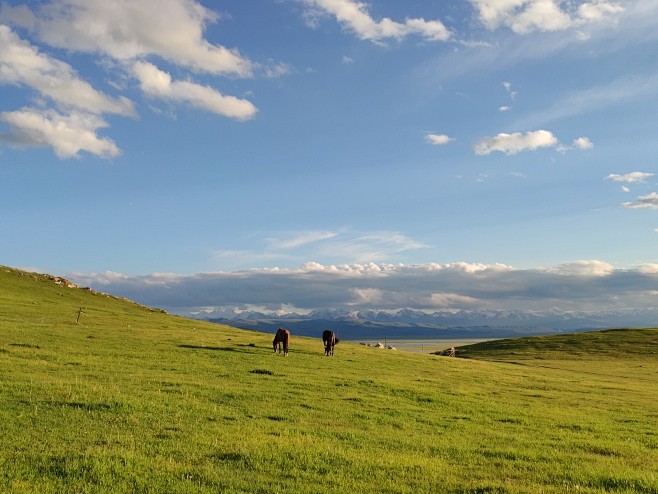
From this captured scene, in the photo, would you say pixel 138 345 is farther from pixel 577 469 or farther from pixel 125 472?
pixel 577 469

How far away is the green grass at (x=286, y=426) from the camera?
1236cm

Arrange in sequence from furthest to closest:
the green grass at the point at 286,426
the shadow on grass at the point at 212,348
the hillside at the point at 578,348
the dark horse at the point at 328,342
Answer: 1. the hillside at the point at 578,348
2. the dark horse at the point at 328,342
3. the shadow on grass at the point at 212,348
4. the green grass at the point at 286,426

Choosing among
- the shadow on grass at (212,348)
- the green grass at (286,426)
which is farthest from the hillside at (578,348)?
the shadow on grass at (212,348)

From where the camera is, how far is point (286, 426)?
18.5m

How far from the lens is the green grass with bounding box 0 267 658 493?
12.4 meters

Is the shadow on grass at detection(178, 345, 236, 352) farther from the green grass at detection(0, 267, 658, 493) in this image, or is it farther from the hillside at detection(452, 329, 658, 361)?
the hillside at detection(452, 329, 658, 361)

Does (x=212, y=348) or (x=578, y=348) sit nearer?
(x=212, y=348)

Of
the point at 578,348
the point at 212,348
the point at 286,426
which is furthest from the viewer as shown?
the point at 578,348

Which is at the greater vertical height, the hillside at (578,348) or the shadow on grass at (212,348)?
the shadow on grass at (212,348)

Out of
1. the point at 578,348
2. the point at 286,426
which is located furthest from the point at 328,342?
the point at 578,348

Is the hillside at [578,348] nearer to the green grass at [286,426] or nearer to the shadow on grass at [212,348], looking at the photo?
the green grass at [286,426]

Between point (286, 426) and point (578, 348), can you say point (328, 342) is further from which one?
point (578, 348)

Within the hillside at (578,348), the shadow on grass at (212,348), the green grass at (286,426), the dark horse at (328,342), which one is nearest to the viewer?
the green grass at (286,426)

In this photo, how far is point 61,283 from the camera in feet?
328
